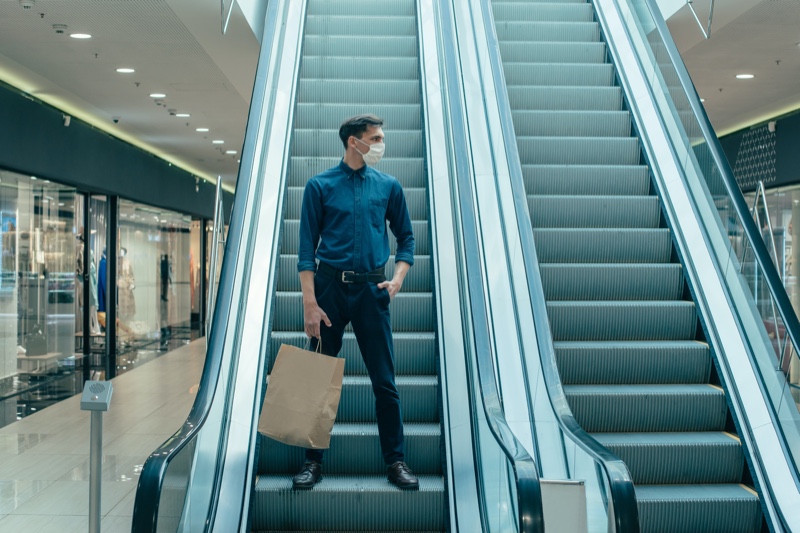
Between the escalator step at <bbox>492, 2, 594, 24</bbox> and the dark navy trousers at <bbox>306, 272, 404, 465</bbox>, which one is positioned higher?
the escalator step at <bbox>492, 2, 594, 24</bbox>

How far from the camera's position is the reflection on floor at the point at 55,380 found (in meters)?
10.0

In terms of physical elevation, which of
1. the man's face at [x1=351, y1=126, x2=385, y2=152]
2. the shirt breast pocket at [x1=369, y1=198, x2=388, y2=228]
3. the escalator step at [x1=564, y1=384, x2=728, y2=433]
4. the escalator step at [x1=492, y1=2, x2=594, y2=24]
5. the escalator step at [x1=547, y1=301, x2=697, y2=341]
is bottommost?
the escalator step at [x1=564, y1=384, x2=728, y2=433]

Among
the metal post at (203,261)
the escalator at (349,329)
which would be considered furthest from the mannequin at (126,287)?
the escalator at (349,329)

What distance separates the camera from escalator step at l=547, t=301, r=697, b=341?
533 centimetres

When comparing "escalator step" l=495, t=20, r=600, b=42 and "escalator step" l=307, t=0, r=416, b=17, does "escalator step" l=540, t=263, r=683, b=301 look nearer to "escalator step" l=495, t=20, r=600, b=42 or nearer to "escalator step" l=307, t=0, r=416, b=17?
"escalator step" l=495, t=20, r=600, b=42

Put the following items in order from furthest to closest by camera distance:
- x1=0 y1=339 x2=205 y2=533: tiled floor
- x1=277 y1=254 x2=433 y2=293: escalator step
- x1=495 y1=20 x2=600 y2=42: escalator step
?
1. x1=495 y1=20 x2=600 y2=42: escalator step
2. x1=0 y1=339 x2=205 y2=533: tiled floor
3. x1=277 y1=254 x2=433 y2=293: escalator step

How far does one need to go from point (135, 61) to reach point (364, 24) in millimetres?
2825

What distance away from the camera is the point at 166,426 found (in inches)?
342

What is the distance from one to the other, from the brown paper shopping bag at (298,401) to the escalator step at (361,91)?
443cm

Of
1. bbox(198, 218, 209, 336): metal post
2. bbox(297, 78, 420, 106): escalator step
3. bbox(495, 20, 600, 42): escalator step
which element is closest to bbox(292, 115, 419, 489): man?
bbox(297, 78, 420, 106): escalator step

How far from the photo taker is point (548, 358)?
4195mm

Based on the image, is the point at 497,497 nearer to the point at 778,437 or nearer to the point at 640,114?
the point at 778,437

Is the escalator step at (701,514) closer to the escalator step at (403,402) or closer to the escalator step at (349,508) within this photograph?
the escalator step at (349,508)

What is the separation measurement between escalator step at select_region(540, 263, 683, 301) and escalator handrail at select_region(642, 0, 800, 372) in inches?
29.3
